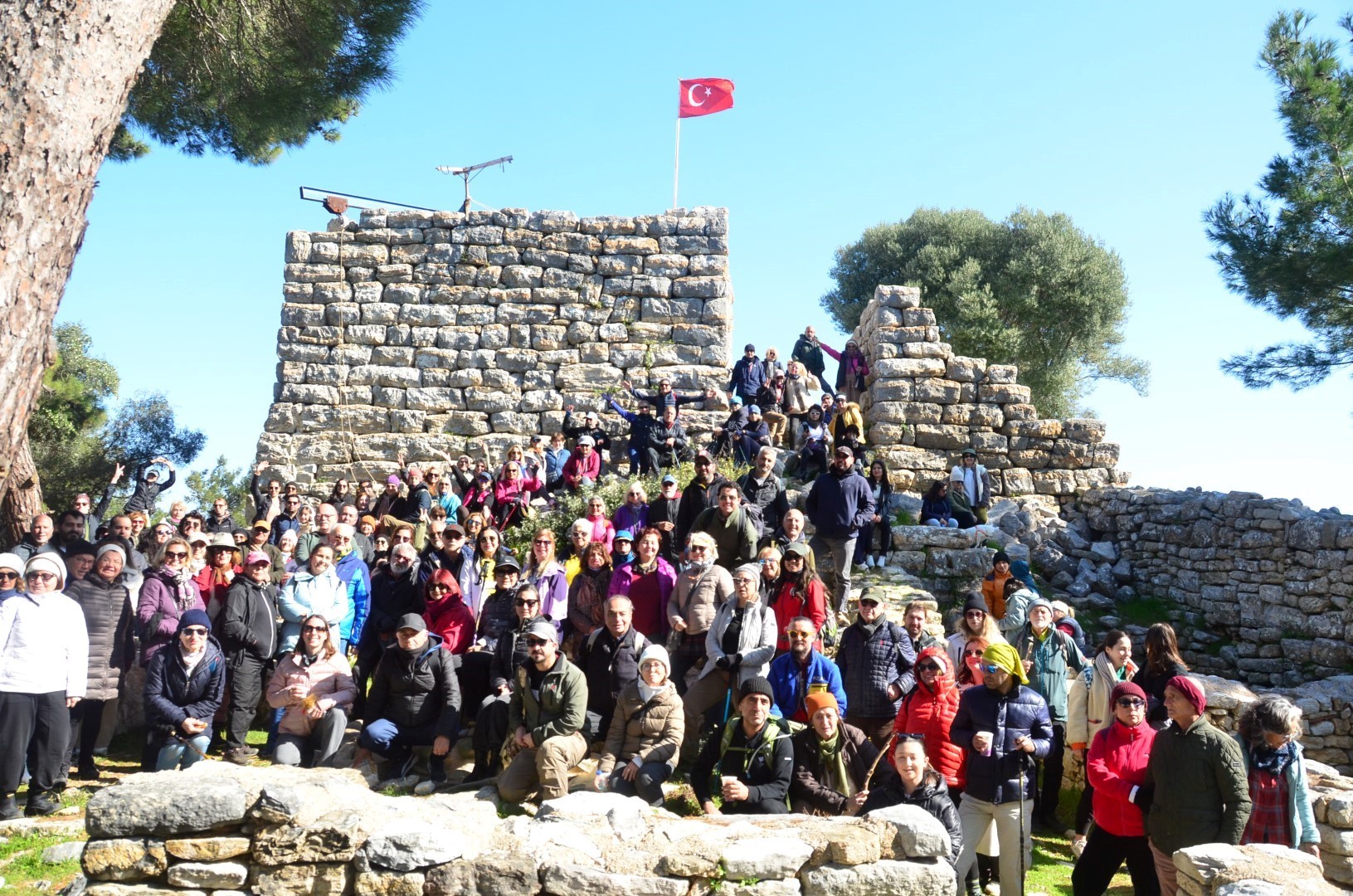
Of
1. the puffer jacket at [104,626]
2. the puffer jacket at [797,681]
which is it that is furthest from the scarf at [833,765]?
the puffer jacket at [104,626]

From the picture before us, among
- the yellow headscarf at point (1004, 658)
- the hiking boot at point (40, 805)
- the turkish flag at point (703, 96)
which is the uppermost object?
the turkish flag at point (703, 96)

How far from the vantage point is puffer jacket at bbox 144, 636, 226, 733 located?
7020 millimetres

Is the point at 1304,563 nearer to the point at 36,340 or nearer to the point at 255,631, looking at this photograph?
the point at 255,631

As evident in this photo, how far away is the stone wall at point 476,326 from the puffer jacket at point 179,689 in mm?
7714

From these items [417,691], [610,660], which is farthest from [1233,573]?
[417,691]

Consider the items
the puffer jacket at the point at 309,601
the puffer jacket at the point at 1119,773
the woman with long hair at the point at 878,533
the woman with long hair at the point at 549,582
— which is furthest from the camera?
the woman with long hair at the point at 878,533

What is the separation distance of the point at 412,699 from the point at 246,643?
1.43 m

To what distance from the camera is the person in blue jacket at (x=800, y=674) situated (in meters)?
6.72

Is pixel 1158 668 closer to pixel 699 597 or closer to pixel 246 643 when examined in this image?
pixel 699 597

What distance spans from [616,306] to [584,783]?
32.2 feet

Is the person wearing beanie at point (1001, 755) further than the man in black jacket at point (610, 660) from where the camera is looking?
No

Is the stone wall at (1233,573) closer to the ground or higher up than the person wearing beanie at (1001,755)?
higher up

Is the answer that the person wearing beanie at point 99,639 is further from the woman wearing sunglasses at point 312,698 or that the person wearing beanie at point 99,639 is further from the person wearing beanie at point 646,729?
the person wearing beanie at point 646,729

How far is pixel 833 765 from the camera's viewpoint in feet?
19.6
